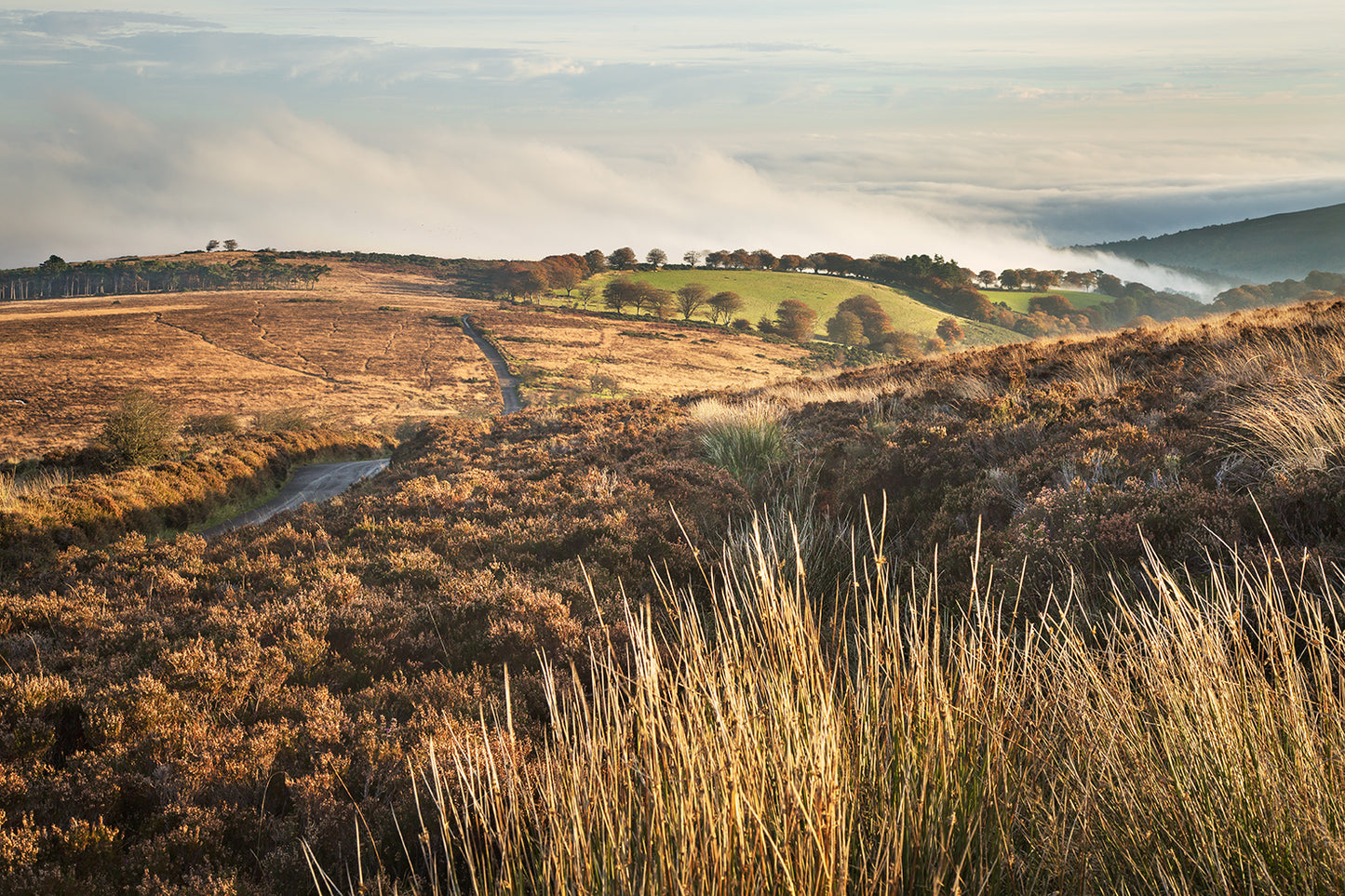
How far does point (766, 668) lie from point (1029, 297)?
445 ft

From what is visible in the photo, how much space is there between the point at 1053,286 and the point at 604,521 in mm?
151585

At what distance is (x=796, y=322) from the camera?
91.5 meters

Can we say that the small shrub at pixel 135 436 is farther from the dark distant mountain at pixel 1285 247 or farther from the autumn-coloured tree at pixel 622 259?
the dark distant mountain at pixel 1285 247

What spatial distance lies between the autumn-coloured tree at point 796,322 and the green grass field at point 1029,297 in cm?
4018

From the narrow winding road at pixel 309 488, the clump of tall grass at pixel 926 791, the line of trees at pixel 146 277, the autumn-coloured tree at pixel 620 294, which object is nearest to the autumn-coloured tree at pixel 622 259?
the autumn-coloured tree at pixel 620 294

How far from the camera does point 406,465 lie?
14.2 metres

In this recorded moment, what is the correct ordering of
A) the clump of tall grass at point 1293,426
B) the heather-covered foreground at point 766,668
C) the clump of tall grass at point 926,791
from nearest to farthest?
the clump of tall grass at point 926,791, the heather-covered foreground at point 766,668, the clump of tall grass at point 1293,426

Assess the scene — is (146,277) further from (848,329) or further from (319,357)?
(848,329)

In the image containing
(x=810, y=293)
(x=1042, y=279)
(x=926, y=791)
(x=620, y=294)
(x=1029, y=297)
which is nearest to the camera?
(x=926, y=791)

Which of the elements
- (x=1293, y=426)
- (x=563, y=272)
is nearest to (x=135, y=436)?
(x=1293, y=426)

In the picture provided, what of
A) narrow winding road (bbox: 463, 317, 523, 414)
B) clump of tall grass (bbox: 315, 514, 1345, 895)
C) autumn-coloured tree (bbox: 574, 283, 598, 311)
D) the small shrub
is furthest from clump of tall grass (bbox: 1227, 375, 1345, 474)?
autumn-coloured tree (bbox: 574, 283, 598, 311)

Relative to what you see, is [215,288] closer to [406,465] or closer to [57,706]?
[406,465]

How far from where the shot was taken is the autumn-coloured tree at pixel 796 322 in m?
91.2

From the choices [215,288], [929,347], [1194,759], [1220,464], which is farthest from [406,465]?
[215,288]
